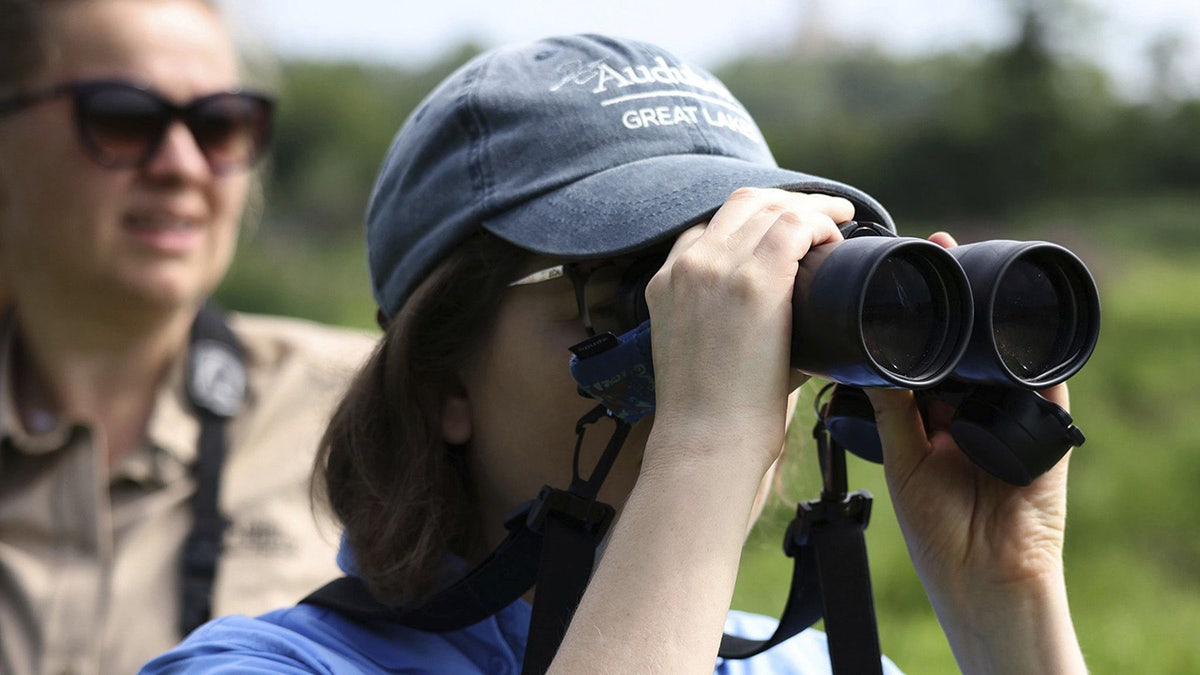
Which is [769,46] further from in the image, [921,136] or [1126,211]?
[1126,211]

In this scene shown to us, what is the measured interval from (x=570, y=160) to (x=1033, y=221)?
9912mm

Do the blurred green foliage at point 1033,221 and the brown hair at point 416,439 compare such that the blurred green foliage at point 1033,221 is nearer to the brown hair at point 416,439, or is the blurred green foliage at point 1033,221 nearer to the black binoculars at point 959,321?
the brown hair at point 416,439

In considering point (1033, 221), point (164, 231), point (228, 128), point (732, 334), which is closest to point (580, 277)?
point (732, 334)

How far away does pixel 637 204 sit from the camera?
1518 millimetres

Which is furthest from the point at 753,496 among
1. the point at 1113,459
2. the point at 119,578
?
the point at 1113,459

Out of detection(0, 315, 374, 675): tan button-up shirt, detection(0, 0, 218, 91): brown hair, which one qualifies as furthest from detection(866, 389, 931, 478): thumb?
detection(0, 0, 218, 91): brown hair

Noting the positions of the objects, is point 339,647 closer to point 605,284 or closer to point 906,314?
point 605,284

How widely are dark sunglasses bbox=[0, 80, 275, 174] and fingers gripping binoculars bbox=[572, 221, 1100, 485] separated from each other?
1850 mm

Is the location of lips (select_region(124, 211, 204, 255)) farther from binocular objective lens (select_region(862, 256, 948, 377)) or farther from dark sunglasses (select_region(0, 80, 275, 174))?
binocular objective lens (select_region(862, 256, 948, 377))

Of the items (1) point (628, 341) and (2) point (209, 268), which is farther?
(2) point (209, 268)

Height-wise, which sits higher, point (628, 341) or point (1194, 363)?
point (1194, 363)

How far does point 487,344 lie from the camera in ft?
5.48

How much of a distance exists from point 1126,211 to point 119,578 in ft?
32.0

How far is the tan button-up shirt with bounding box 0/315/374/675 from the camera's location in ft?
8.57
